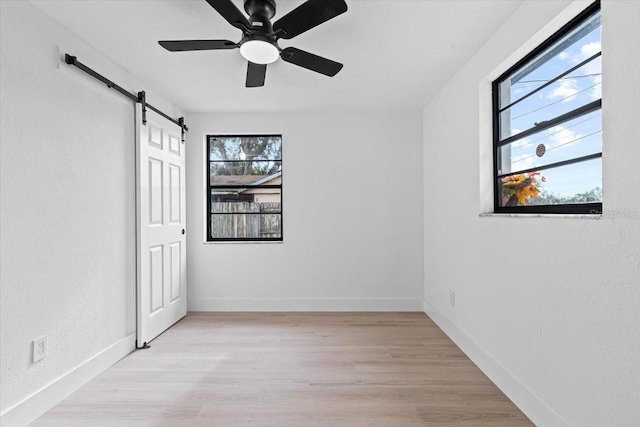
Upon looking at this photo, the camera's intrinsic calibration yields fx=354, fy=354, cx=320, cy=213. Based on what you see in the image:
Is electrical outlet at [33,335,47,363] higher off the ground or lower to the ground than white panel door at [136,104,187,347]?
lower

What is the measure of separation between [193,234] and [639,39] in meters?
3.86

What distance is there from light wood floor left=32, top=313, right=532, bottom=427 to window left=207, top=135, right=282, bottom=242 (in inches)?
49.5

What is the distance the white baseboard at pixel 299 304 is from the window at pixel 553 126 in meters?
1.90

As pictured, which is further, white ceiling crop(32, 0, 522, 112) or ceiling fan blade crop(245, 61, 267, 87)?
ceiling fan blade crop(245, 61, 267, 87)

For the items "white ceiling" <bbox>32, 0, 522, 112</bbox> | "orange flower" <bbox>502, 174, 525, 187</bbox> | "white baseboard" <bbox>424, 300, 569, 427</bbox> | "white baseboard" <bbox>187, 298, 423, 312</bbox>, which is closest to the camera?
"white baseboard" <bbox>424, 300, 569, 427</bbox>

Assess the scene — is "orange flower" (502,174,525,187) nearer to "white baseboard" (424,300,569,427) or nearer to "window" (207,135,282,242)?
"white baseboard" (424,300,569,427)

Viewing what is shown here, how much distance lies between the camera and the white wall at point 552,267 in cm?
131

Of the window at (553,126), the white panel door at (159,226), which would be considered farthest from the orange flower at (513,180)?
the white panel door at (159,226)

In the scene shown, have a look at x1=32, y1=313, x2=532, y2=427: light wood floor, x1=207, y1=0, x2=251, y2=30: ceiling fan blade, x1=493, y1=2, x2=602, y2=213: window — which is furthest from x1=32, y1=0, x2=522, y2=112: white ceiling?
x1=32, y1=313, x2=532, y2=427: light wood floor

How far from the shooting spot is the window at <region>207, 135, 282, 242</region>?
13.6 feet

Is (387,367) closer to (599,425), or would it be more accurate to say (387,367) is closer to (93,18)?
(599,425)

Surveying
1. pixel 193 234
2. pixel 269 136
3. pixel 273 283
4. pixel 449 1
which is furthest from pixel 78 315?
pixel 449 1

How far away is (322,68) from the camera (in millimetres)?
2258

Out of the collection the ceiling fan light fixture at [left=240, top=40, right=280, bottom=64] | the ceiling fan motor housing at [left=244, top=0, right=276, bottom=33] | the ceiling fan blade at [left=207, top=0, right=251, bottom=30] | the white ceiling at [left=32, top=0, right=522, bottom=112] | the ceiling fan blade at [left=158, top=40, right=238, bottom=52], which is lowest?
the ceiling fan light fixture at [left=240, top=40, right=280, bottom=64]
